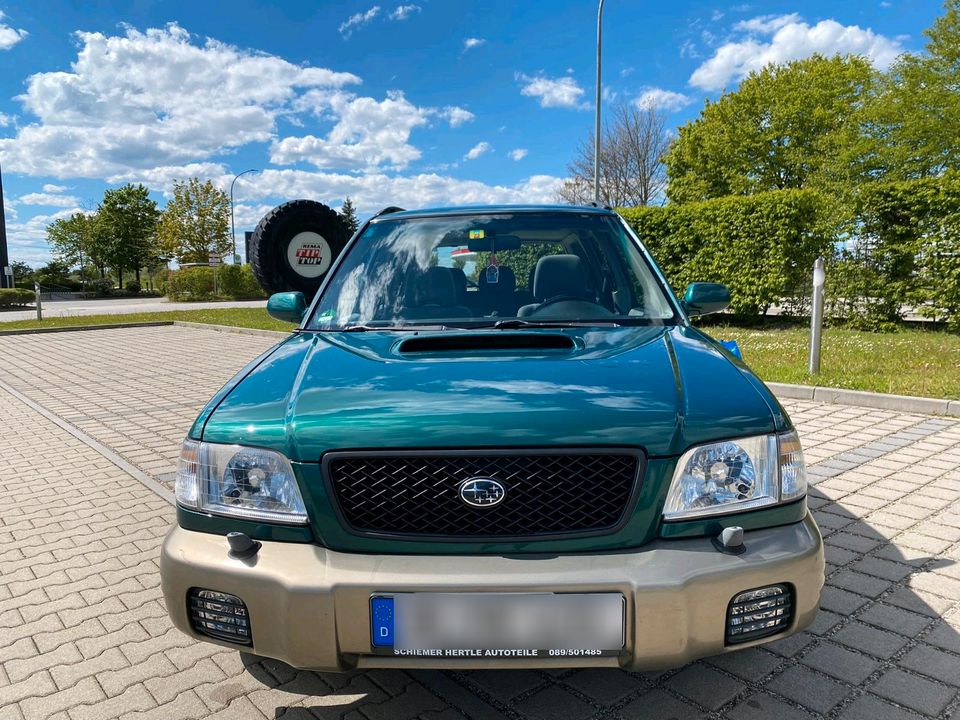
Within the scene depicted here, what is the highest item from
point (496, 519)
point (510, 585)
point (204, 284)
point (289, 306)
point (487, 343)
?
point (204, 284)

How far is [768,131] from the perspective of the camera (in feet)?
113

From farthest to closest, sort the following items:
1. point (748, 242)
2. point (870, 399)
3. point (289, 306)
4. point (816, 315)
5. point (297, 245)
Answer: point (297, 245) < point (748, 242) < point (816, 315) < point (870, 399) < point (289, 306)

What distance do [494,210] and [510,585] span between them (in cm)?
226

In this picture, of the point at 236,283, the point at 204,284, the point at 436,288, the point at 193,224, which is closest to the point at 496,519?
the point at 436,288

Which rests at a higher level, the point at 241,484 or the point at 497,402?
the point at 497,402

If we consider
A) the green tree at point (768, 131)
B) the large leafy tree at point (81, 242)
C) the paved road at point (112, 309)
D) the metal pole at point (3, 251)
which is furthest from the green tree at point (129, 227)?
the green tree at point (768, 131)

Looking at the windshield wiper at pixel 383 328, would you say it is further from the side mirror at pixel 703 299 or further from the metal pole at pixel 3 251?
the metal pole at pixel 3 251

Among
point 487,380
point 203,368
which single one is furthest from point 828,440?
point 203,368

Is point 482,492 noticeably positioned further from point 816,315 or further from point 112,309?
point 112,309

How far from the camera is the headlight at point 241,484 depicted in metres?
1.96

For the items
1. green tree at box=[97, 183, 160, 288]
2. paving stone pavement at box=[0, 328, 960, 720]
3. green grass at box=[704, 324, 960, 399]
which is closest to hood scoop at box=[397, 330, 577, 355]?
paving stone pavement at box=[0, 328, 960, 720]

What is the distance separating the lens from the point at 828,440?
563 centimetres

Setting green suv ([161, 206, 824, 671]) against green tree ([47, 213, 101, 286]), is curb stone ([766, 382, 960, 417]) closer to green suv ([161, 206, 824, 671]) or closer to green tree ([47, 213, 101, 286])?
green suv ([161, 206, 824, 671])

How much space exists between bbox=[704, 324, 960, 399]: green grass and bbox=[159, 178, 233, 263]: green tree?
47.9 metres
